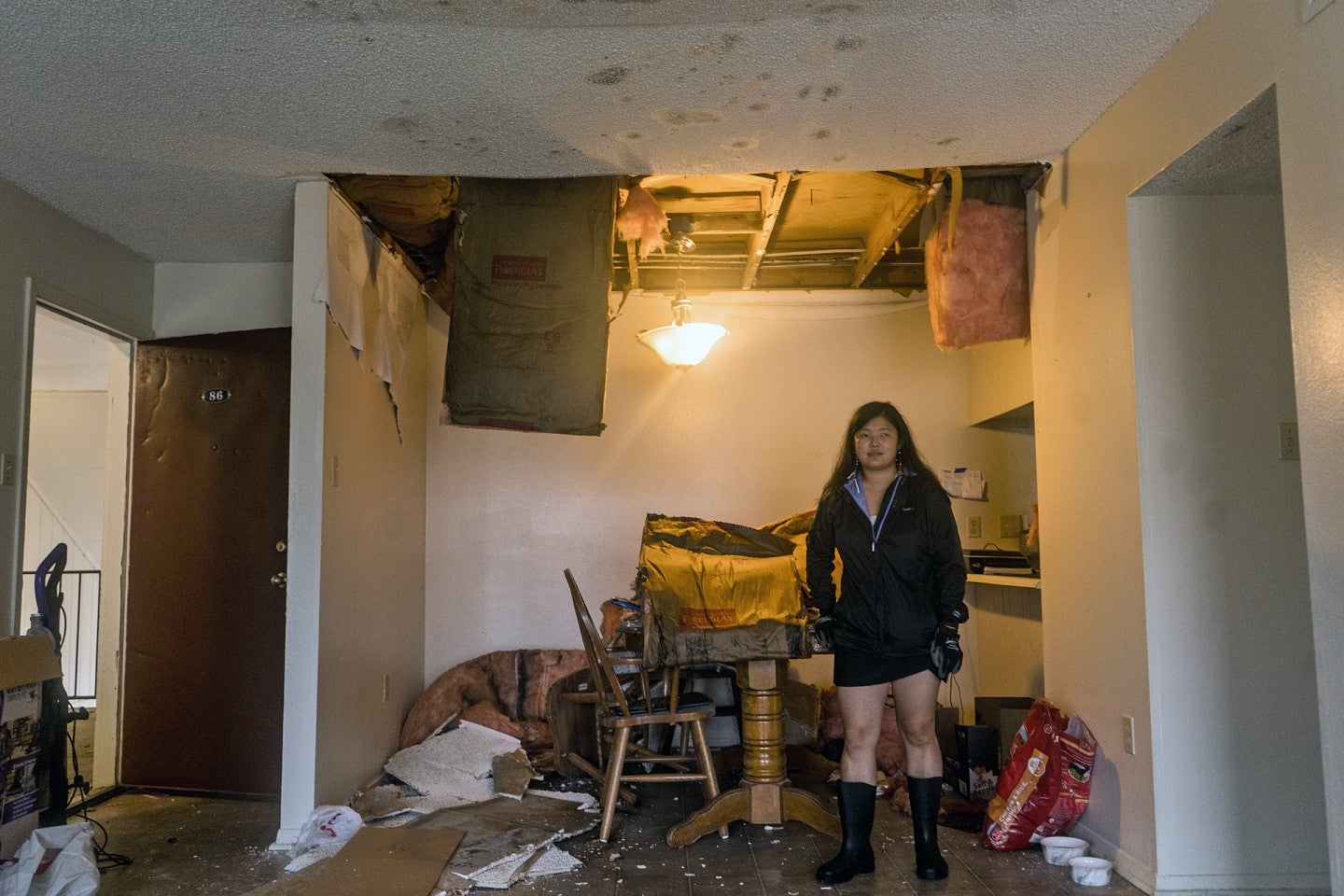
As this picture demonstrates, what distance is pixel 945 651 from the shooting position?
2758 millimetres

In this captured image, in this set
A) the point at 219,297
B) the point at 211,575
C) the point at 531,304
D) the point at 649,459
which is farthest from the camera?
the point at 649,459

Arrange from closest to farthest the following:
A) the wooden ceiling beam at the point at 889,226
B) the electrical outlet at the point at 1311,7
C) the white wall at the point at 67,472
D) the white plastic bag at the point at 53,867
Answer: the electrical outlet at the point at 1311,7, the white plastic bag at the point at 53,867, the wooden ceiling beam at the point at 889,226, the white wall at the point at 67,472

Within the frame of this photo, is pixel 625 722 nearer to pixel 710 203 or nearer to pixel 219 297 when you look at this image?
pixel 710 203

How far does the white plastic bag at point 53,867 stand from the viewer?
2.53 metres

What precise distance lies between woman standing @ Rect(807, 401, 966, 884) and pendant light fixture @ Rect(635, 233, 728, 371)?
1.40 metres

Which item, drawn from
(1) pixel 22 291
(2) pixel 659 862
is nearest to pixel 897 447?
(2) pixel 659 862

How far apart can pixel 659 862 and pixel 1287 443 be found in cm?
233

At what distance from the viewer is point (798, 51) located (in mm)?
2490

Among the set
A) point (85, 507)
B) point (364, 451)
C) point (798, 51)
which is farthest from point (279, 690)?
point (85, 507)

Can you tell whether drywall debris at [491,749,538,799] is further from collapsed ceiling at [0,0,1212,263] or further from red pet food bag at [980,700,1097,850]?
collapsed ceiling at [0,0,1212,263]

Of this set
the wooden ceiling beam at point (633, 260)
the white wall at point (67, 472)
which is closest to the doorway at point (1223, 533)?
the wooden ceiling beam at point (633, 260)

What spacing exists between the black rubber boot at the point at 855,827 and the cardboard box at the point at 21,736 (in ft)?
7.85

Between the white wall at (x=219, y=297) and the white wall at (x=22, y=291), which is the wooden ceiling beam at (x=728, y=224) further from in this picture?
the white wall at (x=22, y=291)

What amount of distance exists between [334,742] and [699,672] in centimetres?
170
